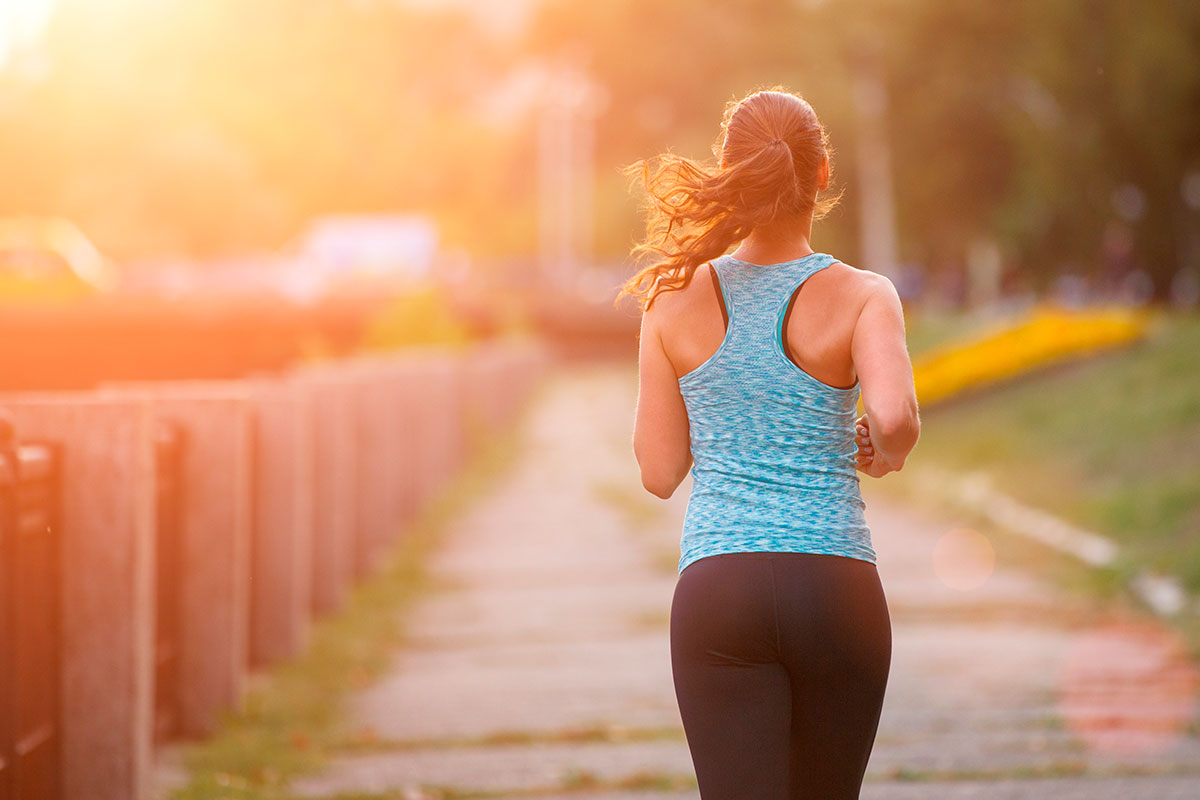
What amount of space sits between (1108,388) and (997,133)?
24.2m

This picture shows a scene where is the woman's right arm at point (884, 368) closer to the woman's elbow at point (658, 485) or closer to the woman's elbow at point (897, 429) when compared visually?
the woman's elbow at point (897, 429)

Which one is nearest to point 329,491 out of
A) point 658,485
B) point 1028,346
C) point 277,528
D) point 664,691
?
point 277,528

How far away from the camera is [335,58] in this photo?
13900cm

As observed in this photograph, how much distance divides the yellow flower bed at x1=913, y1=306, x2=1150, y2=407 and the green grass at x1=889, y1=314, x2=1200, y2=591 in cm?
15

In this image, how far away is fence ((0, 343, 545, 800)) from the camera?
4648 millimetres

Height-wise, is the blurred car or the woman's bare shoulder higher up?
the blurred car

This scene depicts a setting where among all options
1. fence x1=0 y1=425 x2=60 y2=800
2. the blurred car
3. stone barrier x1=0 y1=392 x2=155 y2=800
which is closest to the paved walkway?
stone barrier x1=0 y1=392 x2=155 y2=800

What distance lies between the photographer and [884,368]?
293 cm

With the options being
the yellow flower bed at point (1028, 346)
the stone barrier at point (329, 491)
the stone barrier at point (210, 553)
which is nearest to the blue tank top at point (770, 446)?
the stone barrier at point (210, 553)

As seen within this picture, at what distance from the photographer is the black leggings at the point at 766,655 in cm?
295

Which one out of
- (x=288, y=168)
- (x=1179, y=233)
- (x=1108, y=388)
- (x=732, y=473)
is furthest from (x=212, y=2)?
(x=732, y=473)

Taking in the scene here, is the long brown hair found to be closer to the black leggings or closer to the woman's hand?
the woman's hand

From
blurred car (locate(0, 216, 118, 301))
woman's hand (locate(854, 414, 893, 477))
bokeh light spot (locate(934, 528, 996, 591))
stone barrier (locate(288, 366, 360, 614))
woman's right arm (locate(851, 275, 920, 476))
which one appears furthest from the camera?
blurred car (locate(0, 216, 118, 301))

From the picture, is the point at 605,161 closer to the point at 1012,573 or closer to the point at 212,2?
the point at 1012,573
